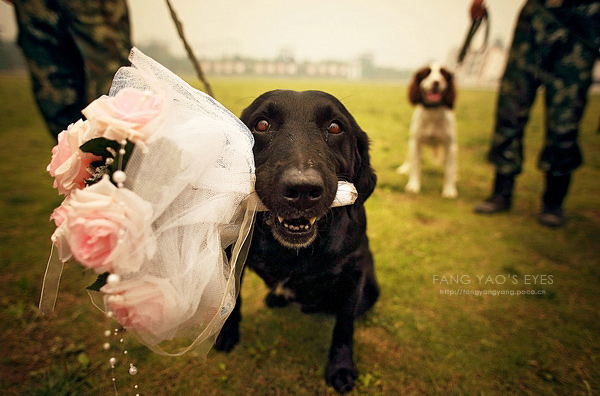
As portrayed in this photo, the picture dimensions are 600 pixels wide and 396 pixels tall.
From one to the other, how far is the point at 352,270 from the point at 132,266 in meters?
1.19

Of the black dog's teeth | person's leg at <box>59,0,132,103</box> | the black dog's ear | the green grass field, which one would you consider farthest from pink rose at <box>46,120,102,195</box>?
person's leg at <box>59,0,132,103</box>

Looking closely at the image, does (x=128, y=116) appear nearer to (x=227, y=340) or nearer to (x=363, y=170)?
(x=363, y=170)

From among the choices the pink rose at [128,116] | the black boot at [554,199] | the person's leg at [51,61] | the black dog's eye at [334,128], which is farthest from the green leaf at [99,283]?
the black boot at [554,199]

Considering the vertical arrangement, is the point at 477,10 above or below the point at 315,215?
above

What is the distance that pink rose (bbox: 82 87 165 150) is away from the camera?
91 cm

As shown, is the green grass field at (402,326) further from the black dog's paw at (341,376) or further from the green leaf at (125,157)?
the green leaf at (125,157)

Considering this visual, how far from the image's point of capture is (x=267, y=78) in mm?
4473

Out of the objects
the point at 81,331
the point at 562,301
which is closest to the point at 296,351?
the point at 81,331

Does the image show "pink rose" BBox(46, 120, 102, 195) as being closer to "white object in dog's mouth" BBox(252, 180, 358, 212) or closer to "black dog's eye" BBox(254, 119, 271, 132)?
"white object in dog's mouth" BBox(252, 180, 358, 212)

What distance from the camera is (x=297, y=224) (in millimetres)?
1489

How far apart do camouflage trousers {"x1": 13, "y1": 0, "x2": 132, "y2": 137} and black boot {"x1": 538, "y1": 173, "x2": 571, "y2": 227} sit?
5165 mm

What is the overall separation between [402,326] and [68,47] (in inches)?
155

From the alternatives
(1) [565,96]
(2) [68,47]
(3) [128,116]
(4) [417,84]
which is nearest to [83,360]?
(3) [128,116]

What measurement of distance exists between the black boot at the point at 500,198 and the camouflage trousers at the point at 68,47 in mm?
4811
